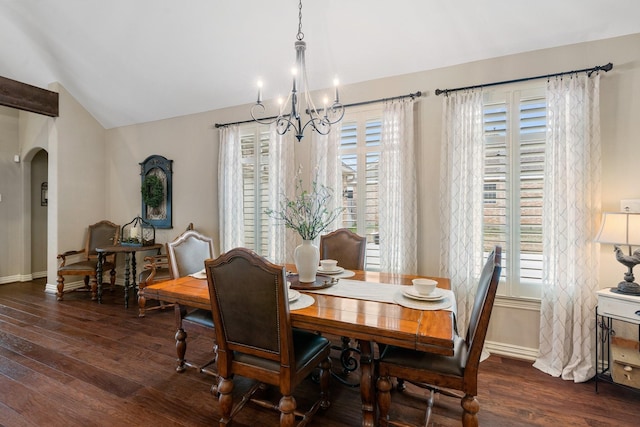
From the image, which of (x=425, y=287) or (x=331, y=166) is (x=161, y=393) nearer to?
(x=425, y=287)

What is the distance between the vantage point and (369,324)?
157cm

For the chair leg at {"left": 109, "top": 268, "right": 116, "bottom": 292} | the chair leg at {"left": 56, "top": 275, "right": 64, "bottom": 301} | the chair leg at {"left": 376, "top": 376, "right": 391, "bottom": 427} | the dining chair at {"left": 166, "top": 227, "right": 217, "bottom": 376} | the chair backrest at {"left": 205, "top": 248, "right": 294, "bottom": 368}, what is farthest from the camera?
the chair leg at {"left": 109, "top": 268, "right": 116, "bottom": 292}

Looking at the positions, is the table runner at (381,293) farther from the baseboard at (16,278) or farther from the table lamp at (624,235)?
the baseboard at (16,278)

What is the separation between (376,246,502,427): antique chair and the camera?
1.54 m

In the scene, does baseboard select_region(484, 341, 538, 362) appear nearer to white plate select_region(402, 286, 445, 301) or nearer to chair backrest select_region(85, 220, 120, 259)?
white plate select_region(402, 286, 445, 301)

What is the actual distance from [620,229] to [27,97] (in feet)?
22.6

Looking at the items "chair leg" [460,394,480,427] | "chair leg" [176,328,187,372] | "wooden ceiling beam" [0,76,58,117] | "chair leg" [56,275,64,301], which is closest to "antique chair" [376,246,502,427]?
"chair leg" [460,394,480,427]

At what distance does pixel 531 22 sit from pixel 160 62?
12.9 feet

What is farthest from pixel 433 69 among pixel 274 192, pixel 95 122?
pixel 95 122

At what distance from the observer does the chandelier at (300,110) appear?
2.25 metres

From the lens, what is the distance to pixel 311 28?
3055mm

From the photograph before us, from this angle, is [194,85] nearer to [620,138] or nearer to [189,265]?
[189,265]

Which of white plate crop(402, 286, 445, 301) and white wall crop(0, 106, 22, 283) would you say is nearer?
white plate crop(402, 286, 445, 301)

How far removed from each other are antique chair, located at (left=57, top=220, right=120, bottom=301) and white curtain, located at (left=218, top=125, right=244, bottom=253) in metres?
2.05
